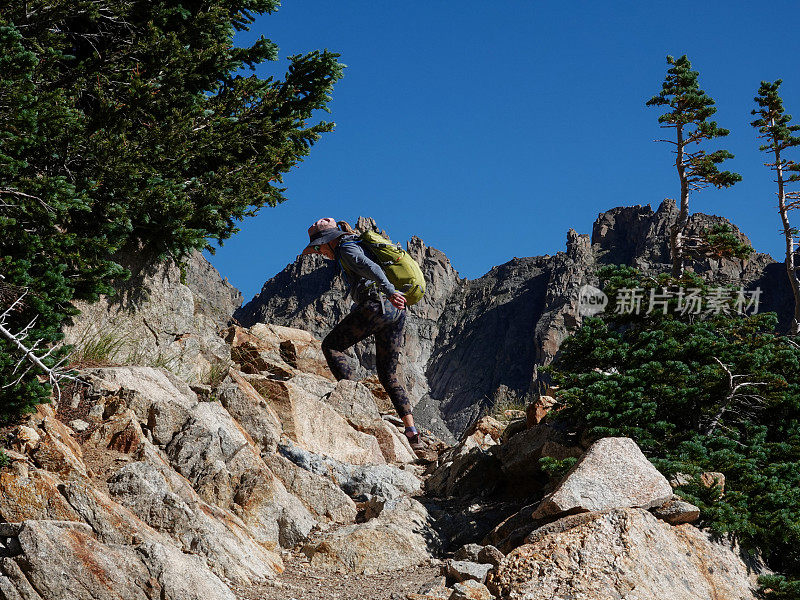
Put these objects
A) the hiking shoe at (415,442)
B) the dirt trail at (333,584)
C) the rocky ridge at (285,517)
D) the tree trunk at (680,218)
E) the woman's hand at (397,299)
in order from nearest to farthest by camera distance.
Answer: the rocky ridge at (285,517), the dirt trail at (333,584), the woman's hand at (397,299), the hiking shoe at (415,442), the tree trunk at (680,218)

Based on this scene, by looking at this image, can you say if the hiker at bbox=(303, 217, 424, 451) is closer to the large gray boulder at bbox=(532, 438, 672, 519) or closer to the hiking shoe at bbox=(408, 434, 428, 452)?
the hiking shoe at bbox=(408, 434, 428, 452)

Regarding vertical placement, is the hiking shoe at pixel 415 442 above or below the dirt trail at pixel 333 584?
above

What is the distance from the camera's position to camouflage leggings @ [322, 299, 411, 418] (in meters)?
9.19

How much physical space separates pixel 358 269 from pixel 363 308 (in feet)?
2.19

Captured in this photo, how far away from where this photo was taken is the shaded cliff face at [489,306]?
145500mm

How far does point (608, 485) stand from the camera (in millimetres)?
5977

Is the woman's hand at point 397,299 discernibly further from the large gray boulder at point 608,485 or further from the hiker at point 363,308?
the large gray boulder at point 608,485

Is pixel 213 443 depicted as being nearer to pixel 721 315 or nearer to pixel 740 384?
pixel 740 384

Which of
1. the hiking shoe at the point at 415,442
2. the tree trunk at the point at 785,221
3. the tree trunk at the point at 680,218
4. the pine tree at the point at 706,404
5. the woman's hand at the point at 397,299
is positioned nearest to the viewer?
the pine tree at the point at 706,404

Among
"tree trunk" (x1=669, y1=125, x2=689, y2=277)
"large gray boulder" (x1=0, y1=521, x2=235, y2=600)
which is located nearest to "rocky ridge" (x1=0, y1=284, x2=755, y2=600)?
"large gray boulder" (x1=0, y1=521, x2=235, y2=600)

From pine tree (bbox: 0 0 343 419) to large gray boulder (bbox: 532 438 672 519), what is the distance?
475 centimetres

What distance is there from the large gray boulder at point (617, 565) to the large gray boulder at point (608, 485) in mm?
200

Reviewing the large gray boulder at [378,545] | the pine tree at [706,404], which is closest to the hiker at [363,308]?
the pine tree at [706,404]

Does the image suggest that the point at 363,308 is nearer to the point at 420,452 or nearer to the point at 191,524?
the point at 420,452
